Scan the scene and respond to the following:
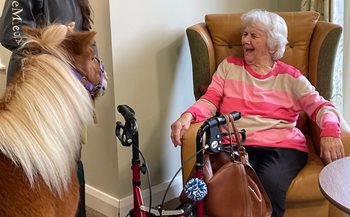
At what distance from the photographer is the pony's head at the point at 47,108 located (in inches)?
45.5

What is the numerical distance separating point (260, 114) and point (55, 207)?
4.28 feet

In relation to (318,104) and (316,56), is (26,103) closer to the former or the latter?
(318,104)

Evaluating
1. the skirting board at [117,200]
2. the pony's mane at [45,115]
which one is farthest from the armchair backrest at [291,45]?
the pony's mane at [45,115]

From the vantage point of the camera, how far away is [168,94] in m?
2.74

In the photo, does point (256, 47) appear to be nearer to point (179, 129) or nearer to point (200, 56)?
point (200, 56)

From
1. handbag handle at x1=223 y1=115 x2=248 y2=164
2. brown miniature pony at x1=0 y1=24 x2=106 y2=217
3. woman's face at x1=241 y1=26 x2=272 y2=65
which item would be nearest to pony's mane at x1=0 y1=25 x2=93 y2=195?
brown miniature pony at x1=0 y1=24 x2=106 y2=217

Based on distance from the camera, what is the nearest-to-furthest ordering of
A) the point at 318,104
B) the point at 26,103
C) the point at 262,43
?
the point at 26,103, the point at 318,104, the point at 262,43

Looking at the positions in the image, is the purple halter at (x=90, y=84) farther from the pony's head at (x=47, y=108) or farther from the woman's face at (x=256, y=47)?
the woman's face at (x=256, y=47)

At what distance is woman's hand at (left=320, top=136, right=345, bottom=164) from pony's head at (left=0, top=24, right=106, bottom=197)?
1.13 meters

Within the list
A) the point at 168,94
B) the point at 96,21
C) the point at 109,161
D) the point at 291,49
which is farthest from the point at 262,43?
the point at 109,161

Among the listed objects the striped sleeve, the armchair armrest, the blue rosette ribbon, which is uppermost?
the armchair armrest

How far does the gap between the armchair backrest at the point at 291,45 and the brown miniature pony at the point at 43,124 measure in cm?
127

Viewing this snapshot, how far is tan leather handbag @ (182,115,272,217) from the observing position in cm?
176

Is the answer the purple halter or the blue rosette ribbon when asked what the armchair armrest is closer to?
the blue rosette ribbon
